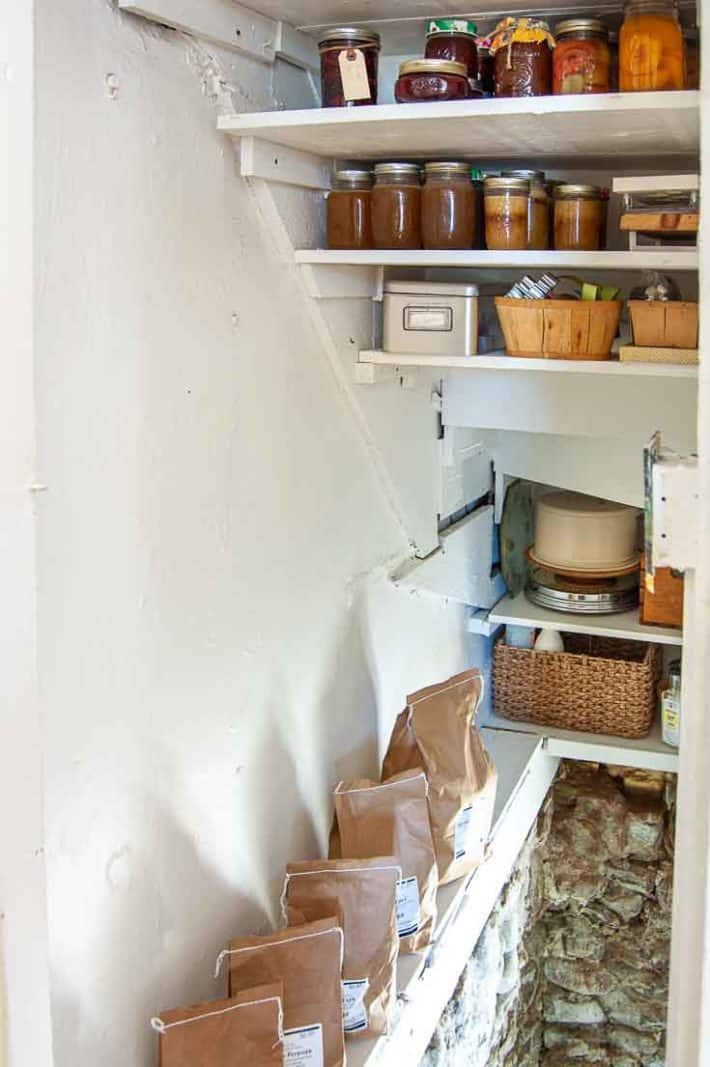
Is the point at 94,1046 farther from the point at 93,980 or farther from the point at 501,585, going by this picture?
the point at 501,585

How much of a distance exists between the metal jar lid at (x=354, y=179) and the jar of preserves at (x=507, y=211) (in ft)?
0.65

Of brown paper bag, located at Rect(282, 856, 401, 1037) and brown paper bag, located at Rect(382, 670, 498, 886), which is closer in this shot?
brown paper bag, located at Rect(282, 856, 401, 1037)

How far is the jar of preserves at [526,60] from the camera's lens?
1442 millimetres

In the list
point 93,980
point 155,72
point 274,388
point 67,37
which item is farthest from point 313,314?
point 93,980

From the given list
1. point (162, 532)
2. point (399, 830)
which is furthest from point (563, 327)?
point (399, 830)

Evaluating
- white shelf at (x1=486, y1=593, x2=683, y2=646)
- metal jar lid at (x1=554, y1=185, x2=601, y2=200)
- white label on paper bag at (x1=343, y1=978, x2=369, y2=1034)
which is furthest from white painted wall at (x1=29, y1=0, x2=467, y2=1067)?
white shelf at (x1=486, y1=593, x2=683, y2=646)

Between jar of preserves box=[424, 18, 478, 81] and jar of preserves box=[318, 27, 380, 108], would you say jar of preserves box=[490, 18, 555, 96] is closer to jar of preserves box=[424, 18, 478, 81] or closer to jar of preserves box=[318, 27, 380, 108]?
jar of preserves box=[424, 18, 478, 81]

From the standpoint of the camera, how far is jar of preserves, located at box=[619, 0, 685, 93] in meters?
1.33

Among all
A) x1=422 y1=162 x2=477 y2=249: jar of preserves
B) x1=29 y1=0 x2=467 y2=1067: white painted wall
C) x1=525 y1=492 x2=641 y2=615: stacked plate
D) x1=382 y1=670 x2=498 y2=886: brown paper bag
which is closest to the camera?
x1=29 y1=0 x2=467 y2=1067: white painted wall

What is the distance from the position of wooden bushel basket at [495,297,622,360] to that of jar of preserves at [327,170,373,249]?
9.5 inches

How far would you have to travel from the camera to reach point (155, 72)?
4.30 ft

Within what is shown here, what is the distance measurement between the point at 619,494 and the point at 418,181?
0.94 metres

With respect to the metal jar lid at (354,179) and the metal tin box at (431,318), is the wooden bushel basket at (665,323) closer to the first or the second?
the metal tin box at (431,318)

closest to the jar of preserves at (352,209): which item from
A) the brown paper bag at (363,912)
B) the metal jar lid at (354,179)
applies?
the metal jar lid at (354,179)
